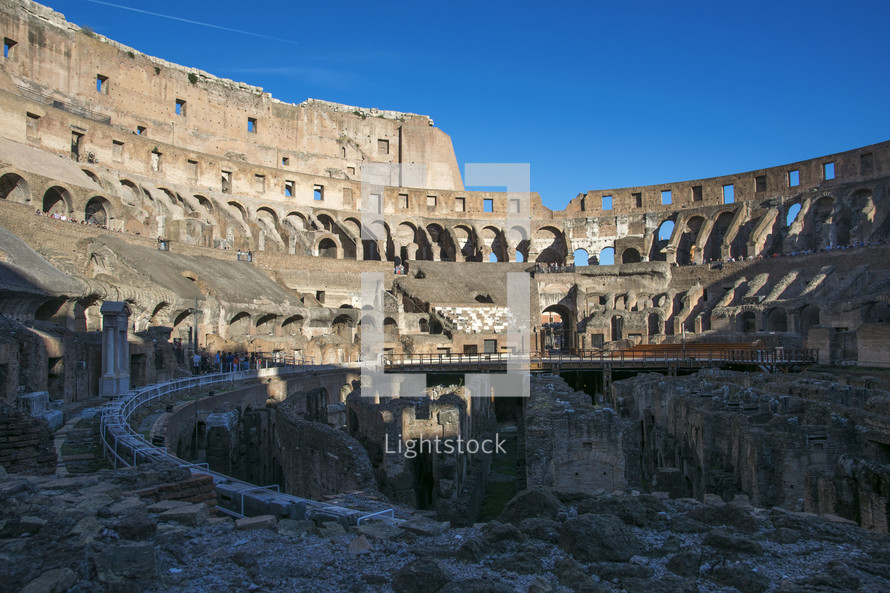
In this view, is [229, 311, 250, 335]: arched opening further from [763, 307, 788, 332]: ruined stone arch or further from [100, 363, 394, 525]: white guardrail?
[763, 307, 788, 332]: ruined stone arch

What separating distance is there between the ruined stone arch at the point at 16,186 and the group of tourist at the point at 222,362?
13.7m

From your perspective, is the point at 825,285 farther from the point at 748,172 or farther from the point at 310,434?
the point at 310,434

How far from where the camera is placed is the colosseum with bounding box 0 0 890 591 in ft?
31.9

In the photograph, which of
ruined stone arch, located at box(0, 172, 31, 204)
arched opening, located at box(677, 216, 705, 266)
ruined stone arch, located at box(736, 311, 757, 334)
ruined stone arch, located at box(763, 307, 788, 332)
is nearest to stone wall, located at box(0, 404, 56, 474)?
ruined stone arch, located at box(0, 172, 31, 204)

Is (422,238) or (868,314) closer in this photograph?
(868,314)

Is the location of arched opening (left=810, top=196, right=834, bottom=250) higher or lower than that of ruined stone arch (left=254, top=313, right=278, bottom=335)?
higher

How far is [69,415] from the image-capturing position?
39.3 feet

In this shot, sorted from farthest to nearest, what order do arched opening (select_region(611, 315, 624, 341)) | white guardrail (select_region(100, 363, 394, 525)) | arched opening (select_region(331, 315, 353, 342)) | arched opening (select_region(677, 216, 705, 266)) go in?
1. arched opening (select_region(677, 216, 705, 266))
2. arched opening (select_region(611, 315, 624, 341))
3. arched opening (select_region(331, 315, 353, 342))
4. white guardrail (select_region(100, 363, 394, 525))

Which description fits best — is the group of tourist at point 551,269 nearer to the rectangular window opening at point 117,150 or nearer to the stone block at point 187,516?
the rectangular window opening at point 117,150

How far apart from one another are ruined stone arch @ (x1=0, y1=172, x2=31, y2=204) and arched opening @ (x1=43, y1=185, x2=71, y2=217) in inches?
66.3

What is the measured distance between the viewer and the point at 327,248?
51.9 m

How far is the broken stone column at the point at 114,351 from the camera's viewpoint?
1454cm

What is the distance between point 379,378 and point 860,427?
18.0 metres

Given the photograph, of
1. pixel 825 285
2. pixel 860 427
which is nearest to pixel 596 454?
pixel 860 427
